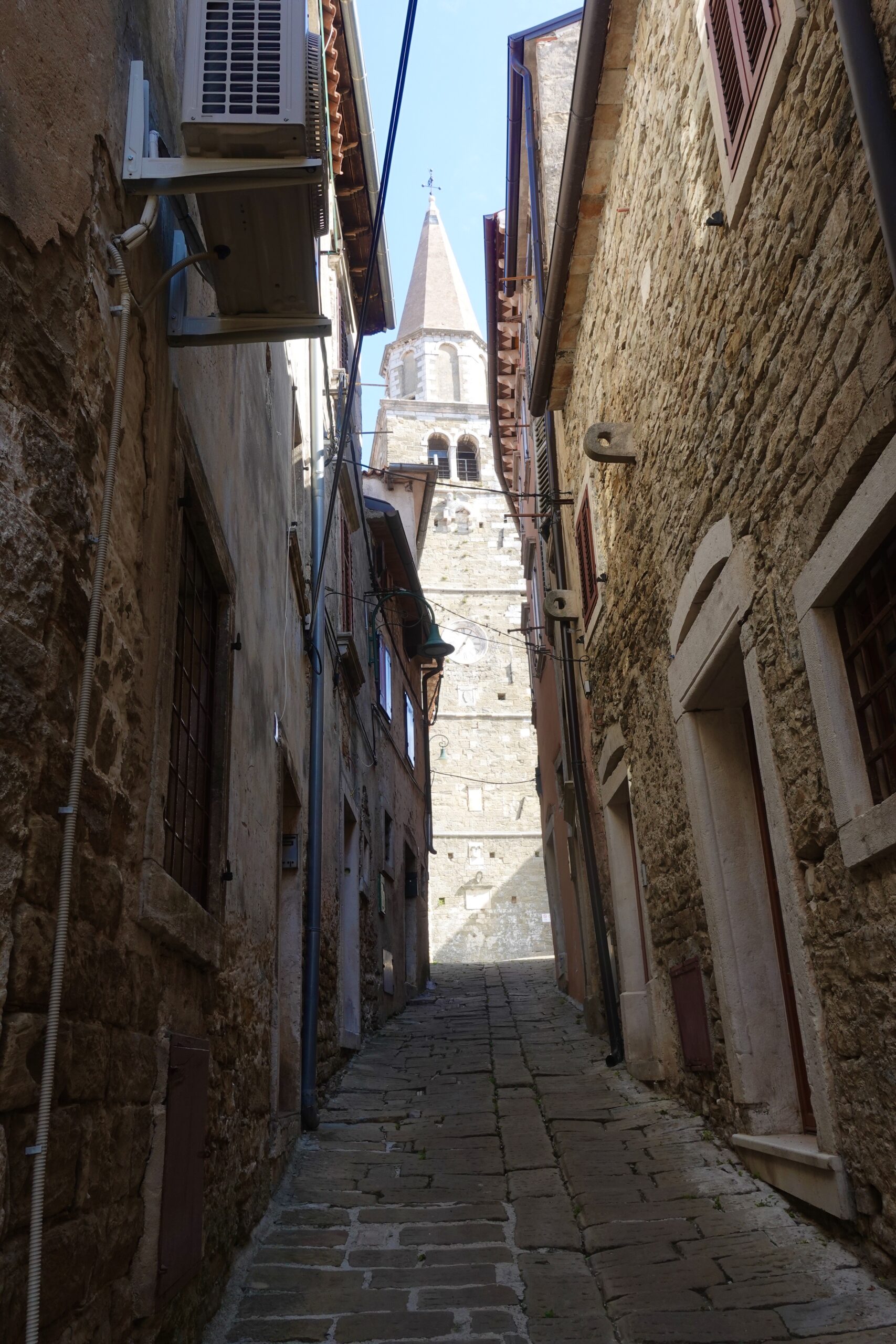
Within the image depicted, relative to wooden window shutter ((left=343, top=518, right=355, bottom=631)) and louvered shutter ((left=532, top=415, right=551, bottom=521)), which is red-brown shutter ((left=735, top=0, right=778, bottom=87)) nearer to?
louvered shutter ((left=532, top=415, right=551, bottom=521))

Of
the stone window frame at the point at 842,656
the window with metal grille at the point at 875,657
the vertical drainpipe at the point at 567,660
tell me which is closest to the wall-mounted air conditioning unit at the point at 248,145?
the stone window frame at the point at 842,656

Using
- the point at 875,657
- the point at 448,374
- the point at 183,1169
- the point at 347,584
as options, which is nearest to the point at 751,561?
the point at 875,657

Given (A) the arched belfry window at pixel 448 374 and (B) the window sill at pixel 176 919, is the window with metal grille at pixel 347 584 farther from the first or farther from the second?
(A) the arched belfry window at pixel 448 374

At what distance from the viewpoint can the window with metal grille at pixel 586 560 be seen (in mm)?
9000

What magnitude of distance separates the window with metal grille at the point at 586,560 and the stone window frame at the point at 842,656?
4.72 metres

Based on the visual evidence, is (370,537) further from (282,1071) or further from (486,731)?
(486,731)

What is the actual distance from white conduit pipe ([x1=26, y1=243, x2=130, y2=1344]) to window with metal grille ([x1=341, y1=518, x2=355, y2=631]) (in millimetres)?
7859

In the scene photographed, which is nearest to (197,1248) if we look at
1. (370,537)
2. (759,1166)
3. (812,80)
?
(759,1166)

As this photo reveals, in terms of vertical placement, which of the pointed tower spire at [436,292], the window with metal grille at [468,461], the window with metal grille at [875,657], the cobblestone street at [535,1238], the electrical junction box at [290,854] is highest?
the pointed tower spire at [436,292]

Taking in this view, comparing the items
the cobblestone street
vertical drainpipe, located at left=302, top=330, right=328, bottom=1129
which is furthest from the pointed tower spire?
the cobblestone street

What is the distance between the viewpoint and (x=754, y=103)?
170 inches

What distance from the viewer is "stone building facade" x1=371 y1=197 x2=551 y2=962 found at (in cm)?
2969

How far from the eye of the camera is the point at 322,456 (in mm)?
9633

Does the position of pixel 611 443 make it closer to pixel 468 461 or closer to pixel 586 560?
pixel 586 560
